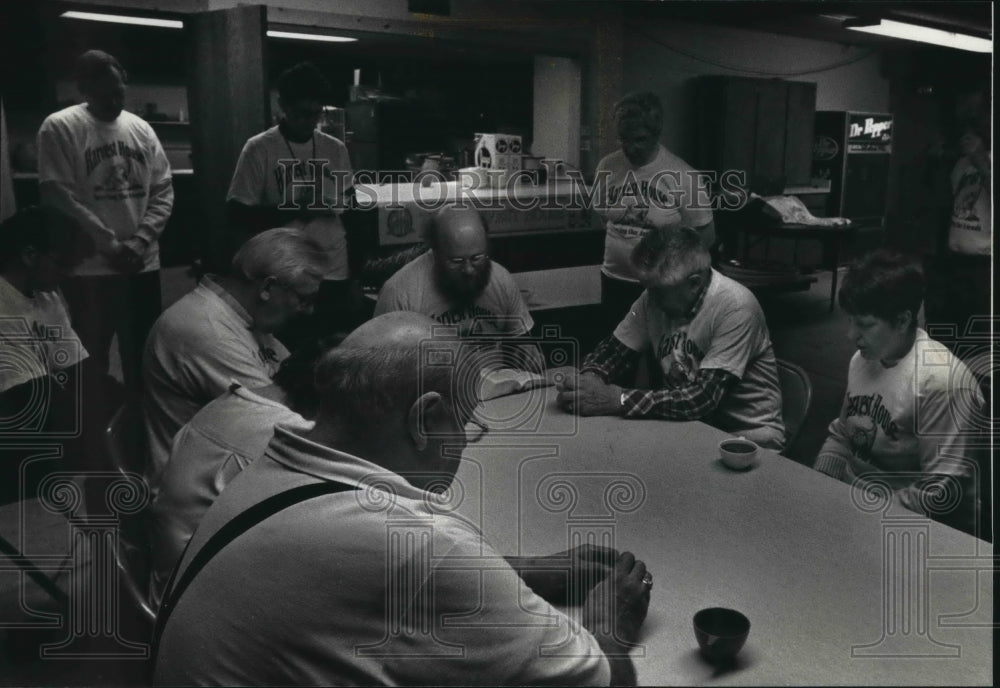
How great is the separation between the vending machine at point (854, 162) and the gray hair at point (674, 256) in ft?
2.39

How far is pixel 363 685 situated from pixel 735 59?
7.84 ft

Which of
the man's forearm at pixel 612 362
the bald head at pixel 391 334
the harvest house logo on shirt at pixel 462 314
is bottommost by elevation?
the man's forearm at pixel 612 362

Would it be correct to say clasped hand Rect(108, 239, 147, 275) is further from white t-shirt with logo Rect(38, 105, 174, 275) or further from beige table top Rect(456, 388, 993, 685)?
beige table top Rect(456, 388, 993, 685)

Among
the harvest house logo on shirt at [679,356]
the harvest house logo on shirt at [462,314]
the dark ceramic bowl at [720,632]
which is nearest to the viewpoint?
the dark ceramic bowl at [720,632]

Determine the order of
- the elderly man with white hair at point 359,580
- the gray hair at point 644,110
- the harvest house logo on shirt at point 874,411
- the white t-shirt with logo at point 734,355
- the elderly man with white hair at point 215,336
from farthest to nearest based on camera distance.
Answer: the gray hair at point 644,110, the white t-shirt with logo at point 734,355, the elderly man with white hair at point 215,336, the harvest house logo on shirt at point 874,411, the elderly man with white hair at point 359,580

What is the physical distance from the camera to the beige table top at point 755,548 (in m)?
0.98

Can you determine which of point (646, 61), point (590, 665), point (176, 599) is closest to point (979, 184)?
point (646, 61)

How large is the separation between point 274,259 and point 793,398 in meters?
1.34

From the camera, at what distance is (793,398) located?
A: 193 centimetres

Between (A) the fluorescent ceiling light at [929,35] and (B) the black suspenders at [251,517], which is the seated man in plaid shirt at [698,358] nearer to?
(A) the fluorescent ceiling light at [929,35]

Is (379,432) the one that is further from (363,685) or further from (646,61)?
(646,61)

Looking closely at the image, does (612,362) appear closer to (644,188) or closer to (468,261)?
(468,261)

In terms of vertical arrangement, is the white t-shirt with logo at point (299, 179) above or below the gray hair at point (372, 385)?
above

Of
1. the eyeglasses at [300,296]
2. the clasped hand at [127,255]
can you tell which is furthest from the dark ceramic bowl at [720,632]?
the clasped hand at [127,255]
